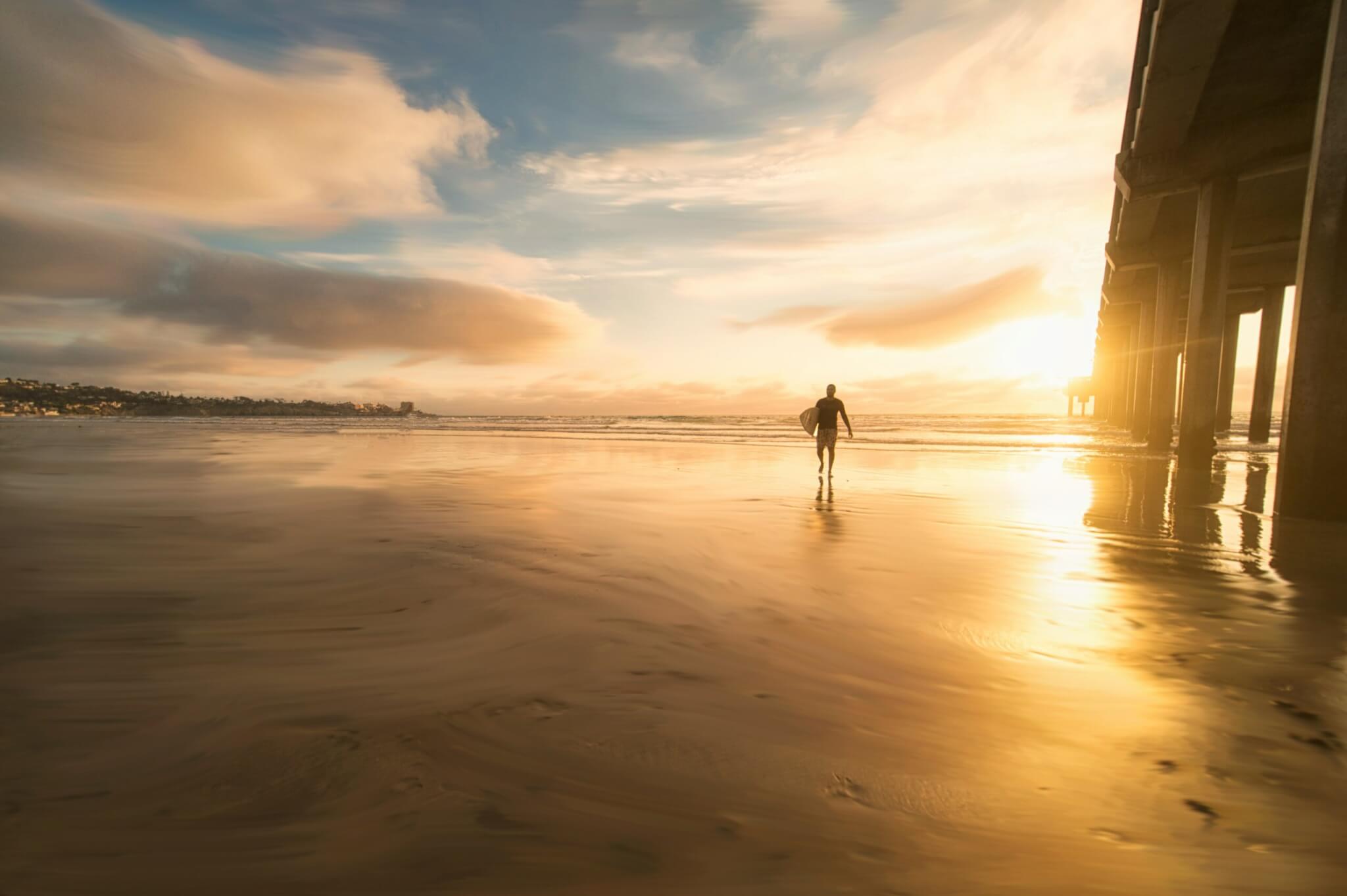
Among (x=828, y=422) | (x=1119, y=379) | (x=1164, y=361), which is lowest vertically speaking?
(x=828, y=422)

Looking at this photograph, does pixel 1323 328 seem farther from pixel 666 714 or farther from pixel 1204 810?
pixel 666 714

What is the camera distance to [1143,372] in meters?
28.0

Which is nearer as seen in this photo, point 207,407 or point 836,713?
point 836,713

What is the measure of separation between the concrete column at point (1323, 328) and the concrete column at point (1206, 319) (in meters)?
7.73

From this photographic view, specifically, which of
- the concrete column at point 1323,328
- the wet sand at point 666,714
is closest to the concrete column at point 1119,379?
the concrete column at point 1323,328

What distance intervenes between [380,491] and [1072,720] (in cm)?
1021

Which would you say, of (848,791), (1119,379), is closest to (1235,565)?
(848,791)

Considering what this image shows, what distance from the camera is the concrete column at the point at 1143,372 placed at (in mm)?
27562

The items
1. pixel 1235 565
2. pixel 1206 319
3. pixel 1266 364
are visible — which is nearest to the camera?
pixel 1235 565

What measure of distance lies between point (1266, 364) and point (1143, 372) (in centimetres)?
539

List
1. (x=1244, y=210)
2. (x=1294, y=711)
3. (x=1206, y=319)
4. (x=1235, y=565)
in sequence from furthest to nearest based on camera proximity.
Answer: (x=1244, y=210) < (x=1206, y=319) < (x=1235, y=565) < (x=1294, y=711)

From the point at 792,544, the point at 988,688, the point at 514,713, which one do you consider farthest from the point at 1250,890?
the point at 792,544

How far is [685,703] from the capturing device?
9.53 feet

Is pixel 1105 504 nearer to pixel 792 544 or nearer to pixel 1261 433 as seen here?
pixel 792 544
